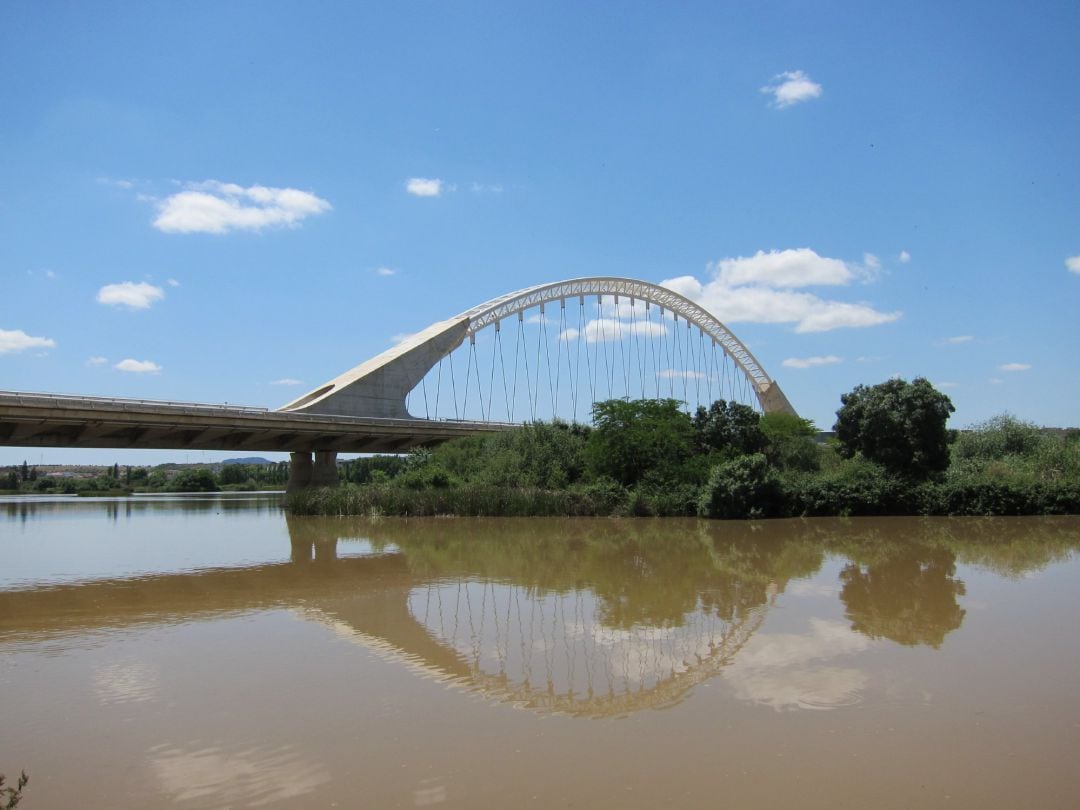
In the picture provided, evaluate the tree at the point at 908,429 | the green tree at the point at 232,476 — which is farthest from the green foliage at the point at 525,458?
the green tree at the point at 232,476

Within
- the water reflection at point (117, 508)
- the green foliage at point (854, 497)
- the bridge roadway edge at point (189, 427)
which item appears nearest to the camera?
the green foliage at point (854, 497)

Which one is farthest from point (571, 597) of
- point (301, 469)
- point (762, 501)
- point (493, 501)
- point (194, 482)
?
point (194, 482)

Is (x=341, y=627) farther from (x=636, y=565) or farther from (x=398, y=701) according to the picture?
(x=636, y=565)

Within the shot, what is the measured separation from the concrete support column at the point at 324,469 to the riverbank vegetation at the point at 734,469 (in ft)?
18.9

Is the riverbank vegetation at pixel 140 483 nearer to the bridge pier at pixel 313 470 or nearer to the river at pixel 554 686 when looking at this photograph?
the bridge pier at pixel 313 470

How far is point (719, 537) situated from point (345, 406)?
85.2 ft

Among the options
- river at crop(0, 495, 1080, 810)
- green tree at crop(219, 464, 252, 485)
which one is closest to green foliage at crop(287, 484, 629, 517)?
river at crop(0, 495, 1080, 810)

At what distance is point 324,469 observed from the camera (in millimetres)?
42438

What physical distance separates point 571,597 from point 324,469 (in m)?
32.4

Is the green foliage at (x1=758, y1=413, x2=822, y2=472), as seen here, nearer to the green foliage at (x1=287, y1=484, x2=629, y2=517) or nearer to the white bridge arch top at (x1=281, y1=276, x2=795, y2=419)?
the green foliage at (x1=287, y1=484, x2=629, y2=517)

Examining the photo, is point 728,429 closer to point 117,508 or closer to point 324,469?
point 324,469

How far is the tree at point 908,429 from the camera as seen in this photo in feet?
101

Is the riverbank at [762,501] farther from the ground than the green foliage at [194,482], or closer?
farther from the ground

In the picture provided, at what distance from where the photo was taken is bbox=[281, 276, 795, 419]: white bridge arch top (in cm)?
4316
